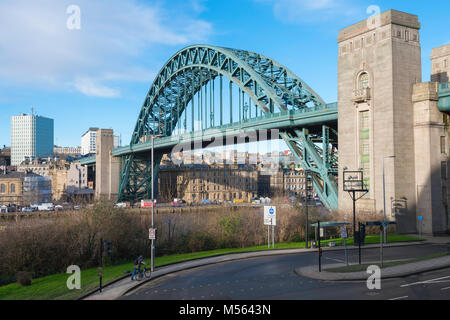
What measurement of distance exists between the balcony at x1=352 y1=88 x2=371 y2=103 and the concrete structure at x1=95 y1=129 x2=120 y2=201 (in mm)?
79933

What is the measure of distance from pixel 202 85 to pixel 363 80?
4603 centimetres

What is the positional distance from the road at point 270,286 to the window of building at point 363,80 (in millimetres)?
24306

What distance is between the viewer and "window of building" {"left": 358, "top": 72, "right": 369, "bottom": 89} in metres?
45.2

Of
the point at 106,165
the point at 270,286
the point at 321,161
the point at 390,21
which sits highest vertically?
the point at 390,21

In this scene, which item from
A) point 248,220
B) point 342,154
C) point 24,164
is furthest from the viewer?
point 24,164

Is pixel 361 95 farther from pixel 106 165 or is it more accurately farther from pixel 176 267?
pixel 106 165

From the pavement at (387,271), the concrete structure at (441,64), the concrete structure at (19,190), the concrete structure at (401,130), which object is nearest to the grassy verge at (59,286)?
the pavement at (387,271)

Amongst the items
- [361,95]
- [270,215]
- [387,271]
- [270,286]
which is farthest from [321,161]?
[270,286]

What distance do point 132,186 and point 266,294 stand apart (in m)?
94.2

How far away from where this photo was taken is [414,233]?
139ft

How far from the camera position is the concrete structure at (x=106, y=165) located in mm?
111125

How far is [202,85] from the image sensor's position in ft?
284
